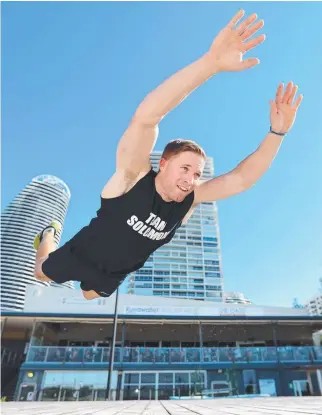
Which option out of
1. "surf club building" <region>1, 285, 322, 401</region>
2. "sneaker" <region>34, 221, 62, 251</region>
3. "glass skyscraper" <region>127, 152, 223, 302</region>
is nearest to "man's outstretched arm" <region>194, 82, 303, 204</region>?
"sneaker" <region>34, 221, 62, 251</region>

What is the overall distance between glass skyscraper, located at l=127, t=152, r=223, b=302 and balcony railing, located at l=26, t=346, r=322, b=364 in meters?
81.9

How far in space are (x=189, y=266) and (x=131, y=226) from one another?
105383 mm

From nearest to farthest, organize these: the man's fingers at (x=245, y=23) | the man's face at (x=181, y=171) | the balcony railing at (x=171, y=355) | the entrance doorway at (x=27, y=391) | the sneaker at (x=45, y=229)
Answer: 1. the man's fingers at (x=245, y=23)
2. the man's face at (x=181, y=171)
3. the sneaker at (x=45, y=229)
4. the entrance doorway at (x=27, y=391)
5. the balcony railing at (x=171, y=355)

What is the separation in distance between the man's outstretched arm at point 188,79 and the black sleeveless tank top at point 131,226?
402mm

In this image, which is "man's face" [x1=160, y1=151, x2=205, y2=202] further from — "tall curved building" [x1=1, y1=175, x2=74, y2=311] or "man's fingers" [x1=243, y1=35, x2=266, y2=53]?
"tall curved building" [x1=1, y1=175, x2=74, y2=311]

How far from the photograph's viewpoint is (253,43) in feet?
6.68

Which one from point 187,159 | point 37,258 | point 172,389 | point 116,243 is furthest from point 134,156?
point 172,389

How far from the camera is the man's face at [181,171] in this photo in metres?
2.36

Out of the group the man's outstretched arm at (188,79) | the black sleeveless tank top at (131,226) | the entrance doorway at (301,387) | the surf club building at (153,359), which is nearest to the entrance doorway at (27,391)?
the surf club building at (153,359)

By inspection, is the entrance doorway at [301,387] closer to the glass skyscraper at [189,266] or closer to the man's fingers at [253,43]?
the man's fingers at [253,43]

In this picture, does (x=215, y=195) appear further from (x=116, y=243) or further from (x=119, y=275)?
(x=119, y=275)

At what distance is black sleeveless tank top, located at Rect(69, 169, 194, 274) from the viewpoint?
2418 millimetres

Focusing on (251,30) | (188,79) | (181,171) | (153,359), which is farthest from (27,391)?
(251,30)

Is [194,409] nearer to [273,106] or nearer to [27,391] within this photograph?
[273,106]
